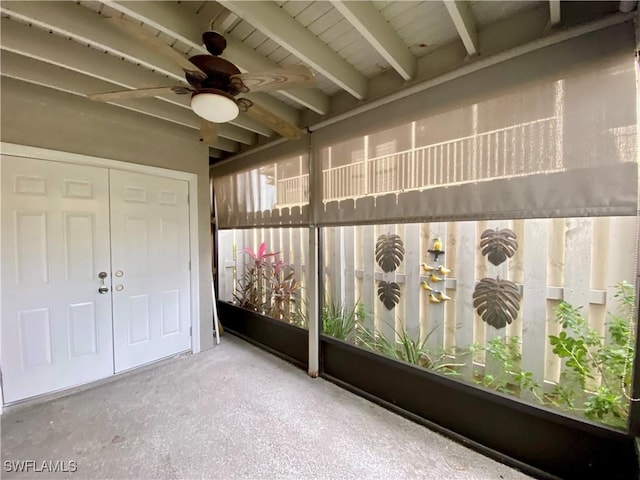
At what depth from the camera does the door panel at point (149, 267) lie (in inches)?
104

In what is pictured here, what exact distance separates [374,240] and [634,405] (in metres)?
1.93

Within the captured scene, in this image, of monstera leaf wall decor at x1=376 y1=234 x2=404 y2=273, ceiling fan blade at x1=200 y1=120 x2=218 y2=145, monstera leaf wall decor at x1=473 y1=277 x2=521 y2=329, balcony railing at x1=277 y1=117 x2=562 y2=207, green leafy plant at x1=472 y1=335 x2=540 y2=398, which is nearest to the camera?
balcony railing at x1=277 y1=117 x2=562 y2=207

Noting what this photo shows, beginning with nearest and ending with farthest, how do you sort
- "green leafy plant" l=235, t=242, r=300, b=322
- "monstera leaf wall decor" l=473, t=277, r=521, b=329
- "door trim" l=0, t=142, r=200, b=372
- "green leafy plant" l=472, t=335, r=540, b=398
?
1. "green leafy plant" l=472, t=335, r=540, b=398
2. "monstera leaf wall decor" l=473, t=277, r=521, b=329
3. "door trim" l=0, t=142, r=200, b=372
4. "green leafy plant" l=235, t=242, r=300, b=322

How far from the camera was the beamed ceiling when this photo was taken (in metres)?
1.39

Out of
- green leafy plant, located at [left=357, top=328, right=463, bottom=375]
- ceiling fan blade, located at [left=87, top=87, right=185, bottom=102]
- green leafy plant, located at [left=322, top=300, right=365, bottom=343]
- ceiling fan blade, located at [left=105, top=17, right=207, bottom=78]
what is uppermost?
ceiling fan blade, located at [left=105, top=17, right=207, bottom=78]

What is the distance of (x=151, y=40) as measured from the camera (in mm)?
1080

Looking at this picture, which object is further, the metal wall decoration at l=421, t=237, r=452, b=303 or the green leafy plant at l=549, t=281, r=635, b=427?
the metal wall decoration at l=421, t=237, r=452, b=303

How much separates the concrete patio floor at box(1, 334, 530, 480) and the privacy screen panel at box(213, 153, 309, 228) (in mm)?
1642

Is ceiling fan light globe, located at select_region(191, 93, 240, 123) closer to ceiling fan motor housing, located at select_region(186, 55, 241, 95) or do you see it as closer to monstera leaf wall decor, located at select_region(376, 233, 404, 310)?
ceiling fan motor housing, located at select_region(186, 55, 241, 95)

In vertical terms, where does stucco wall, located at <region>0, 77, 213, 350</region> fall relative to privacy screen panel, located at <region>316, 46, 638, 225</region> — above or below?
above

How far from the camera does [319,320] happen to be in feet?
8.75

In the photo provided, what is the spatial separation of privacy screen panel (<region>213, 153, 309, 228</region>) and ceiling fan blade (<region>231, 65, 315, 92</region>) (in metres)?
1.29

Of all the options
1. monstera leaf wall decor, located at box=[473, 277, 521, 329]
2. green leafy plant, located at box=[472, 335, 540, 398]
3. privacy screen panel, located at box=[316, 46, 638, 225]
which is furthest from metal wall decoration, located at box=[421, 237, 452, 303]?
privacy screen panel, located at box=[316, 46, 638, 225]

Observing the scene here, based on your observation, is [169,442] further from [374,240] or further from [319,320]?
[374,240]
